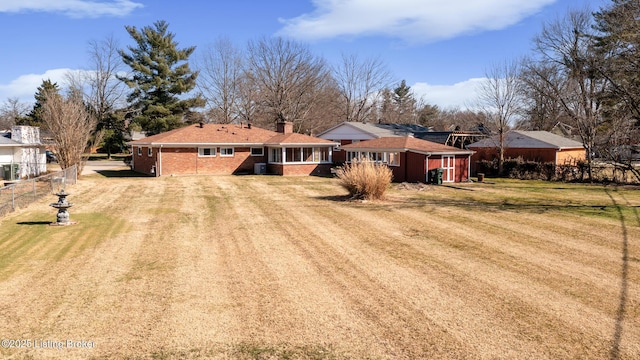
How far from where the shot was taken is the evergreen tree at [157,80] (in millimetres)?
51969

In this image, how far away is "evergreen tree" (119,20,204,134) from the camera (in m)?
52.0

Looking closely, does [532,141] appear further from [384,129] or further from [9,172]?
[9,172]

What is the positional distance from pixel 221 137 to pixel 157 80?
23161mm

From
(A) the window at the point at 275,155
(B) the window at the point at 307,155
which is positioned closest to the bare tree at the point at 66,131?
(A) the window at the point at 275,155

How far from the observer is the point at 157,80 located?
171 ft

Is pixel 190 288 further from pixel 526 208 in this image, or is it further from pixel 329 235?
pixel 526 208

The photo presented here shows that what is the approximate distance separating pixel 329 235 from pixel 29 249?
7.60 m

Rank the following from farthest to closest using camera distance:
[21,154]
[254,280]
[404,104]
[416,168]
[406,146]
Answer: [404,104], [21,154], [406,146], [416,168], [254,280]

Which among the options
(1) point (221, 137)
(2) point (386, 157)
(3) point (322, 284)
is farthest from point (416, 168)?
(3) point (322, 284)

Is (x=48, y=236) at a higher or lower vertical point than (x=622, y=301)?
higher

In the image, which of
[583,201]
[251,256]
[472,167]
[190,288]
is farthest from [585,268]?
[472,167]

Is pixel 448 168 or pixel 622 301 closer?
pixel 622 301

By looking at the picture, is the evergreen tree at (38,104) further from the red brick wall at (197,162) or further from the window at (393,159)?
the window at (393,159)

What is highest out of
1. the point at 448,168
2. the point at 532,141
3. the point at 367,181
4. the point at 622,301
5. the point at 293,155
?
the point at 532,141
